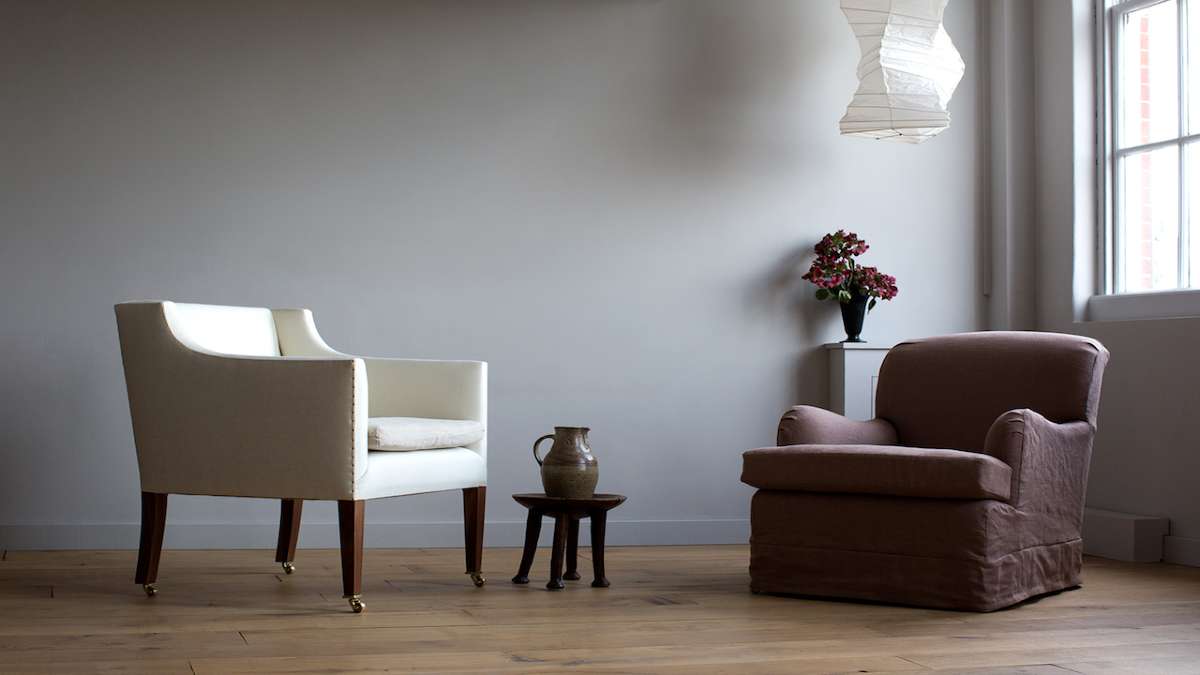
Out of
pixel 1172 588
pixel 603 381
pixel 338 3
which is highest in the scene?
pixel 338 3

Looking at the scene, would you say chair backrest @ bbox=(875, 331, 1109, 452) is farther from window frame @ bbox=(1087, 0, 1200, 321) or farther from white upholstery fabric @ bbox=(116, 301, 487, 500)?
white upholstery fabric @ bbox=(116, 301, 487, 500)

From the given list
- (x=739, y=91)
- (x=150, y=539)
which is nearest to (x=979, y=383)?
(x=739, y=91)

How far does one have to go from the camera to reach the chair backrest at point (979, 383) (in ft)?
12.3

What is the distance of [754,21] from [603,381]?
167 centimetres

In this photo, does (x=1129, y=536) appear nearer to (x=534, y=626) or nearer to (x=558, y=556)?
(x=558, y=556)

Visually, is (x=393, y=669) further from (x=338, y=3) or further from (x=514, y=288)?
(x=338, y=3)

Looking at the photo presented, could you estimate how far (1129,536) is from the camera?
4441mm

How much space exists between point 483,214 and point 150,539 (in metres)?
1.91

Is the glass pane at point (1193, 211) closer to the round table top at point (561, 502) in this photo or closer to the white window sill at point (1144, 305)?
the white window sill at point (1144, 305)

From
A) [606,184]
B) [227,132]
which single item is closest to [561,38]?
[606,184]

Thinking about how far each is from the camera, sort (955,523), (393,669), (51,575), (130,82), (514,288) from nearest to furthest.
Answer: (393,669) < (955,523) < (51,575) < (130,82) < (514,288)

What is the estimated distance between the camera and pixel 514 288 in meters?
4.79

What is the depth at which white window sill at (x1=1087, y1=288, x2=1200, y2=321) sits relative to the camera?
4.48 m

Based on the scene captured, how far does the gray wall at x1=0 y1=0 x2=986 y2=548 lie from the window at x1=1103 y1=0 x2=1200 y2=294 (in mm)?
608
